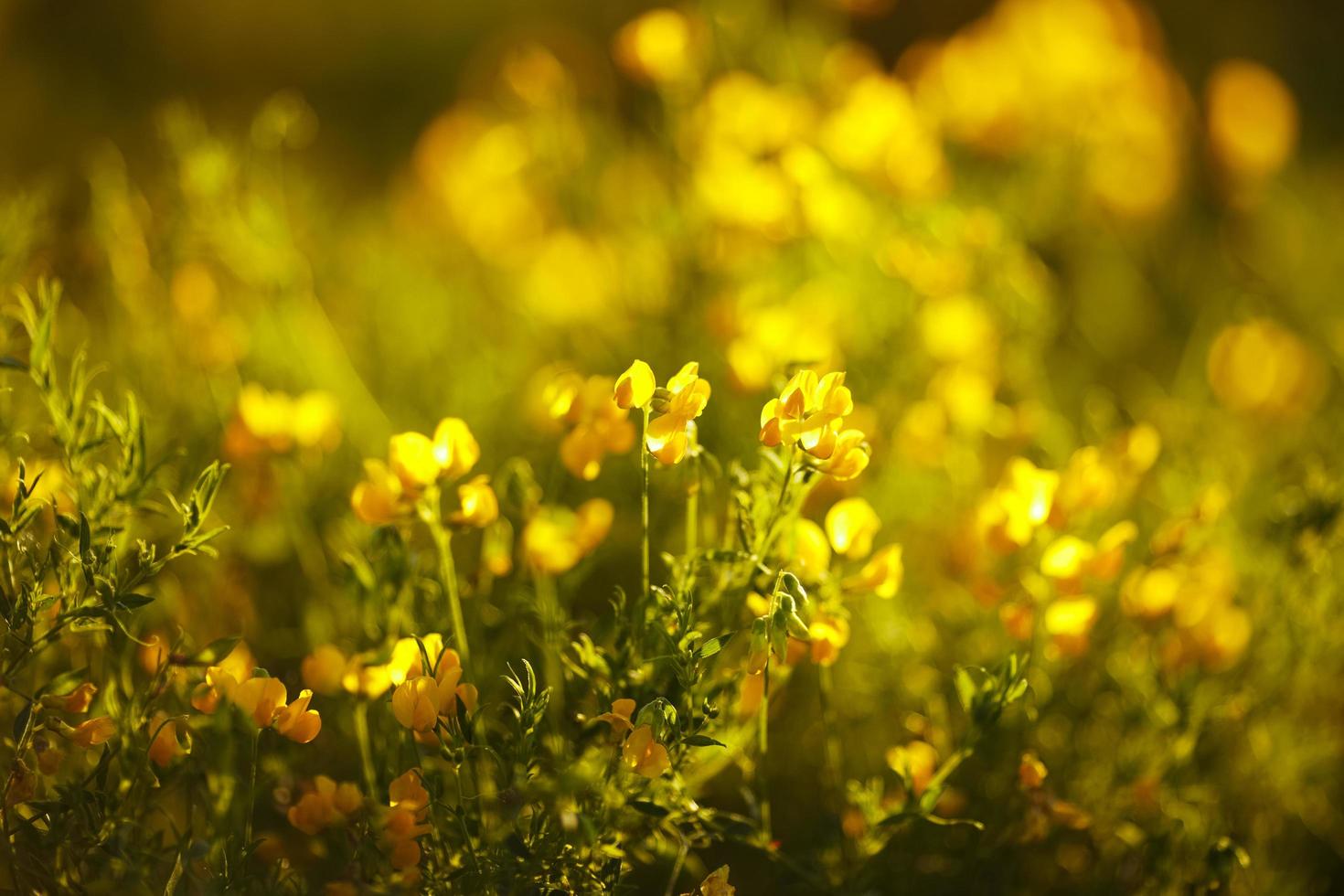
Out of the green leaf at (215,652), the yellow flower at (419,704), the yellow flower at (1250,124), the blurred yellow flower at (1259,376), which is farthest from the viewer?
the yellow flower at (1250,124)

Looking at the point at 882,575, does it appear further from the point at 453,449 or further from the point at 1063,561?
the point at 453,449

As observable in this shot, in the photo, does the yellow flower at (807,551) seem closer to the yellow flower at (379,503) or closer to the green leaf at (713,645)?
Result: the green leaf at (713,645)

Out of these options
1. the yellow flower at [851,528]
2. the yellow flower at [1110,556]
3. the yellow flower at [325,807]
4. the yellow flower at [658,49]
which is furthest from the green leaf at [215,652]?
the yellow flower at [658,49]

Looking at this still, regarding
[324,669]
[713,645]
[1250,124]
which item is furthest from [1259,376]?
[324,669]

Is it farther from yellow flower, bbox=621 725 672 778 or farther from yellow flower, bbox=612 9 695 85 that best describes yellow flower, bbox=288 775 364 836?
yellow flower, bbox=612 9 695 85

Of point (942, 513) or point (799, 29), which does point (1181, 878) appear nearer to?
point (942, 513)

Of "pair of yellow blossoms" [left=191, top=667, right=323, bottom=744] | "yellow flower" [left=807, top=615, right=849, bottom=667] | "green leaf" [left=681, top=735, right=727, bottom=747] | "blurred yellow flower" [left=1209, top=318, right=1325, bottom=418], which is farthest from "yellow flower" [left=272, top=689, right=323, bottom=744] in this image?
"blurred yellow flower" [left=1209, top=318, right=1325, bottom=418]
